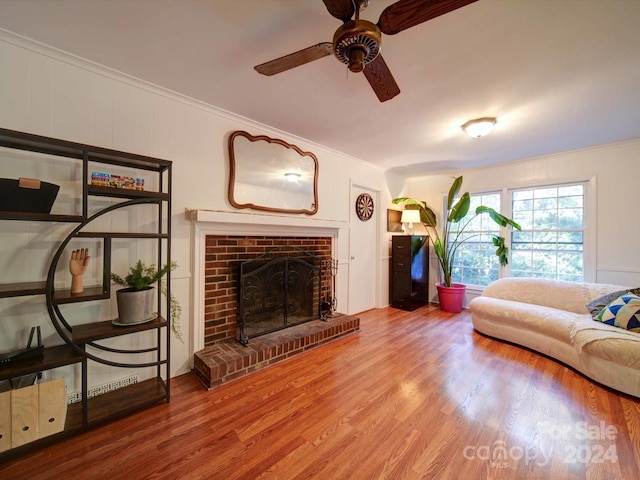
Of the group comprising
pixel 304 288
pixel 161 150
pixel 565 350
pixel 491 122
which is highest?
pixel 491 122

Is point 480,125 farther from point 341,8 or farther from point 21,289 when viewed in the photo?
point 21,289

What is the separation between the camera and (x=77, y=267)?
1.61 metres

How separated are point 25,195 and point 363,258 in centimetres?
362

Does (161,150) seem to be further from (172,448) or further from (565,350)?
(565,350)

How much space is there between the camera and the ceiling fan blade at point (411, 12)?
1.04m

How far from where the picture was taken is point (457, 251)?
4.57 meters

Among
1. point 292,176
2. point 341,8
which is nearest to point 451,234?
point 292,176

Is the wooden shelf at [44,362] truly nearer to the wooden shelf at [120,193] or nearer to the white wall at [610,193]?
the wooden shelf at [120,193]

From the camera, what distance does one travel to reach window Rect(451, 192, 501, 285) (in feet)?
13.7

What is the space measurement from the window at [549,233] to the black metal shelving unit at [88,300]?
4.70 meters

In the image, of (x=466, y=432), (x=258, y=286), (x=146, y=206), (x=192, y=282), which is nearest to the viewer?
(x=466, y=432)

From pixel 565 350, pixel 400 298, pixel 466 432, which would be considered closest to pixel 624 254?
pixel 565 350

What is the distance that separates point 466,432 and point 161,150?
9.99 ft

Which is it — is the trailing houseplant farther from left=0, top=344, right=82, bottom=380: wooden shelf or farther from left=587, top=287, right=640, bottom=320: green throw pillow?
left=587, top=287, right=640, bottom=320: green throw pillow
